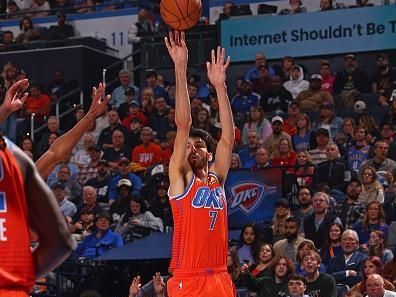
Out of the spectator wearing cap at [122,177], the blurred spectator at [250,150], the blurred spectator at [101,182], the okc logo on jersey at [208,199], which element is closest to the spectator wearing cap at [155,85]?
the blurred spectator at [101,182]

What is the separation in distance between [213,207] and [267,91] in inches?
480

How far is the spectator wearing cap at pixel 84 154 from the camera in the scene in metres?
19.8

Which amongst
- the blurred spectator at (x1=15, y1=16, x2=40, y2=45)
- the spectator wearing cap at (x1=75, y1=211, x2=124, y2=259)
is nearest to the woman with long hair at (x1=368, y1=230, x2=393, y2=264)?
the spectator wearing cap at (x1=75, y1=211, x2=124, y2=259)

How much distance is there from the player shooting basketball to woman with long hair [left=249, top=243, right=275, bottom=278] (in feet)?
17.5

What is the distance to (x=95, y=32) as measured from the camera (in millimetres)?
24906

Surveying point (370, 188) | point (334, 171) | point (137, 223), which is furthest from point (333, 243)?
point (137, 223)

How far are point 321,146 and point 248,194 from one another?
1.84 m

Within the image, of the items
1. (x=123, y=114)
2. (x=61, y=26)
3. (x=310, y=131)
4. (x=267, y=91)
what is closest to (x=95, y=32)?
(x=61, y=26)

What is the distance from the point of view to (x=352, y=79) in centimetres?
1958

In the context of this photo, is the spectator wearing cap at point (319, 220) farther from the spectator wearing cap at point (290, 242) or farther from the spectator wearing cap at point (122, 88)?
the spectator wearing cap at point (122, 88)

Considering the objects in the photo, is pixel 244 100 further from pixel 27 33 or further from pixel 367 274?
pixel 367 274

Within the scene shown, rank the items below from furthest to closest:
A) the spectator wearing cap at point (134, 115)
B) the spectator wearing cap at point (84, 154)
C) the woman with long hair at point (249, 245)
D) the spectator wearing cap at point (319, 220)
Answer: the spectator wearing cap at point (134, 115)
the spectator wearing cap at point (84, 154)
the spectator wearing cap at point (319, 220)
the woman with long hair at point (249, 245)

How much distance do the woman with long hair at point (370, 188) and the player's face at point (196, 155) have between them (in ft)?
23.2

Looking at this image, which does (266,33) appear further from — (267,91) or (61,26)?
(61,26)
